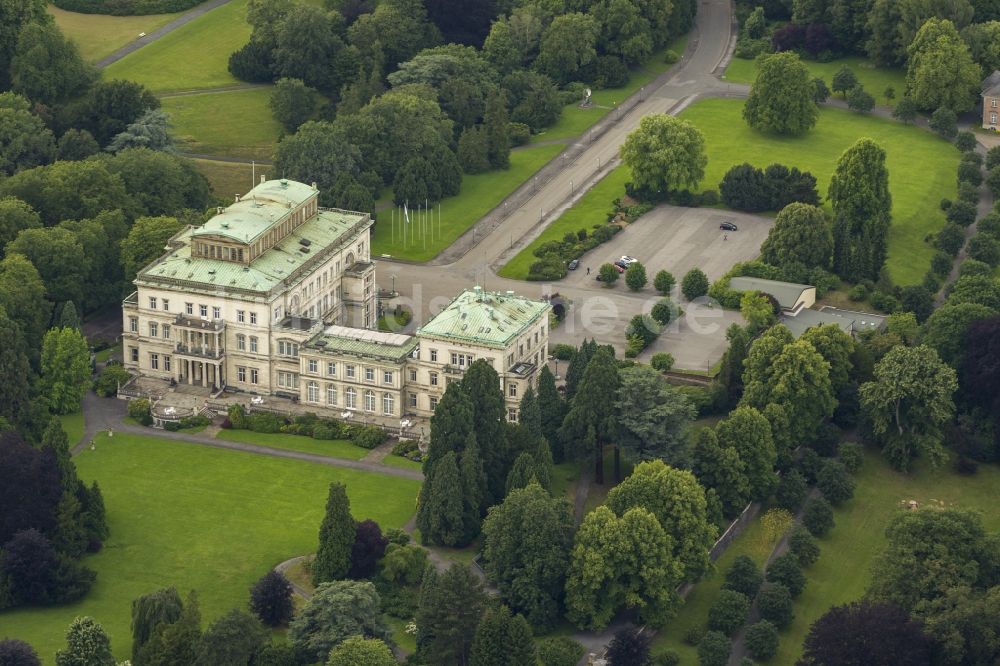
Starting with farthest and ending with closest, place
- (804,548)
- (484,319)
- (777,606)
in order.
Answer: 1. (484,319)
2. (804,548)
3. (777,606)

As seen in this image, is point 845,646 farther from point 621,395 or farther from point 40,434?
point 40,434

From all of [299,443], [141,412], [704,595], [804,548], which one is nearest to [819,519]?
[804,548]

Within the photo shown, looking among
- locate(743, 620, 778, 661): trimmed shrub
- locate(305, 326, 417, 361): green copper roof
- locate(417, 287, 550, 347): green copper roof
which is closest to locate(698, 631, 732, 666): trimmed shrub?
locate(743, 620, 778, 661): trimmed shrub

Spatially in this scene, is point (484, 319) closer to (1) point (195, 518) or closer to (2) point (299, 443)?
(2) point (299, 443)

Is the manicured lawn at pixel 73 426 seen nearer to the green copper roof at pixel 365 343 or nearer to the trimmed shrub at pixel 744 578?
the green copper roof at pixel 365 343

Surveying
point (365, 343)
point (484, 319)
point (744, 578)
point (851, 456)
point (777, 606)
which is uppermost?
point (484, 319)

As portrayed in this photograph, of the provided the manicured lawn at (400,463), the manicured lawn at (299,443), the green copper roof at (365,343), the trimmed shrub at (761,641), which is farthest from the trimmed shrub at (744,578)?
the green copper roof at (365,343)
